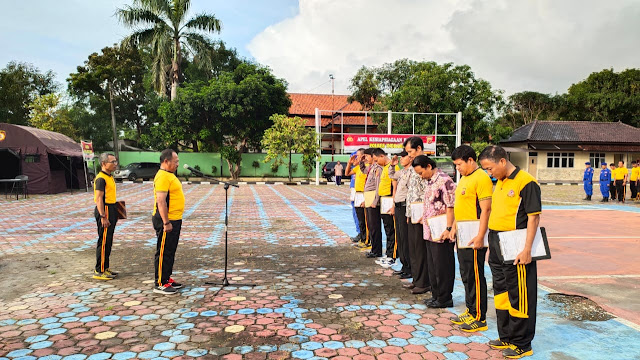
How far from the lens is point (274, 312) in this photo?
4277mm

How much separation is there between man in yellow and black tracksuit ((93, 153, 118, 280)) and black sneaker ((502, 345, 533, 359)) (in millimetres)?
4622

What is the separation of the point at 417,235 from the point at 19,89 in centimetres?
3859

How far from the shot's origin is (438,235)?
421cm

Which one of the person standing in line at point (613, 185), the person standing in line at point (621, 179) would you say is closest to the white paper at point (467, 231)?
the person standing in line at point (621, 179)

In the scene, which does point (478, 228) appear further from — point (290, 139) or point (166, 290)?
point (290, 139)

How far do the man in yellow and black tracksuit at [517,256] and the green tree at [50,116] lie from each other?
36.6 m

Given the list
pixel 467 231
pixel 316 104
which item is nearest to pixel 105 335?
pixel 467 231

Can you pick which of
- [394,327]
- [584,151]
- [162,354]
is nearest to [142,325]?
[162,354]

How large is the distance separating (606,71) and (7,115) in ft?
174

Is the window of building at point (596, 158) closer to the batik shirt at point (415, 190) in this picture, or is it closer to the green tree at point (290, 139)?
the green tree at point (290, 139)

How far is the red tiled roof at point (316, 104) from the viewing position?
44656 mm

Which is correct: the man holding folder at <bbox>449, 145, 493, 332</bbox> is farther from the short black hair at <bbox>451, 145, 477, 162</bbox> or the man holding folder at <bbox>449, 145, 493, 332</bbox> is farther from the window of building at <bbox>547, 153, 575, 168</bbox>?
the window of building at <bbox>547, 153, 575, 168</bbox>

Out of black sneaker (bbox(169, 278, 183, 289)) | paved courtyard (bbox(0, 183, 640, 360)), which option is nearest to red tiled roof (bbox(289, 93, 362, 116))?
paved courtyard (bbox(0, 183, 640, 360))

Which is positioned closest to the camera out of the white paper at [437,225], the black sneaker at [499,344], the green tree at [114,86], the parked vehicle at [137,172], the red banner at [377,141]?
the black sneaker at [499,344]
